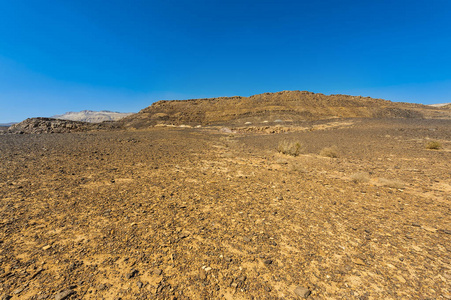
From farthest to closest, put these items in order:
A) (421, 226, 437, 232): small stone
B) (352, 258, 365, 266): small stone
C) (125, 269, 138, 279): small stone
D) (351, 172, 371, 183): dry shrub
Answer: (351, 172, 371, 183): dry shrub < (421, 226, 437, 232): small stone < (352, 258, 365, 266): small stone < (125, 269, 138, 279): small stone

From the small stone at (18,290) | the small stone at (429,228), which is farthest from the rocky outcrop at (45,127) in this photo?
the small stone at (429,228)

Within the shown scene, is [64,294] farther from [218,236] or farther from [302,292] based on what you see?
[302,292]

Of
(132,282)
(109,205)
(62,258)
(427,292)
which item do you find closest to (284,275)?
(427,292)

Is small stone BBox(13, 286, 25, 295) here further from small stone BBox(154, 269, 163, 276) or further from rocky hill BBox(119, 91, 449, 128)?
rocky hill BBox(119, 91, 449, 128)

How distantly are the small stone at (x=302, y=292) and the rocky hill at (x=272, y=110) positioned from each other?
37723 millimetres

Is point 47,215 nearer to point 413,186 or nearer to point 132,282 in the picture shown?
point 132,282

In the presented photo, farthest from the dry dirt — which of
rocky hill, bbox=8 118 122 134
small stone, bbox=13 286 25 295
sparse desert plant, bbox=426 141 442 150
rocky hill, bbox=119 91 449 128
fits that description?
rocky hill, bbox=119 91 449 128

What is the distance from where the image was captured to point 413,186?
5.50m

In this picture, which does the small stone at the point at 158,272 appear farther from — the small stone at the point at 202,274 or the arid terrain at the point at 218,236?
the small stone at the point at 202,274

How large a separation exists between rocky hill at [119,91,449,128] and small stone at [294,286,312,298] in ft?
124

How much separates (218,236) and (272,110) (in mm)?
42300

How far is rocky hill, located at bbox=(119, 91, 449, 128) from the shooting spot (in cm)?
3944

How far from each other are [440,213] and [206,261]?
4.91m

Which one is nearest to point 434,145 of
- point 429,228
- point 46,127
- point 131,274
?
point 429,228
